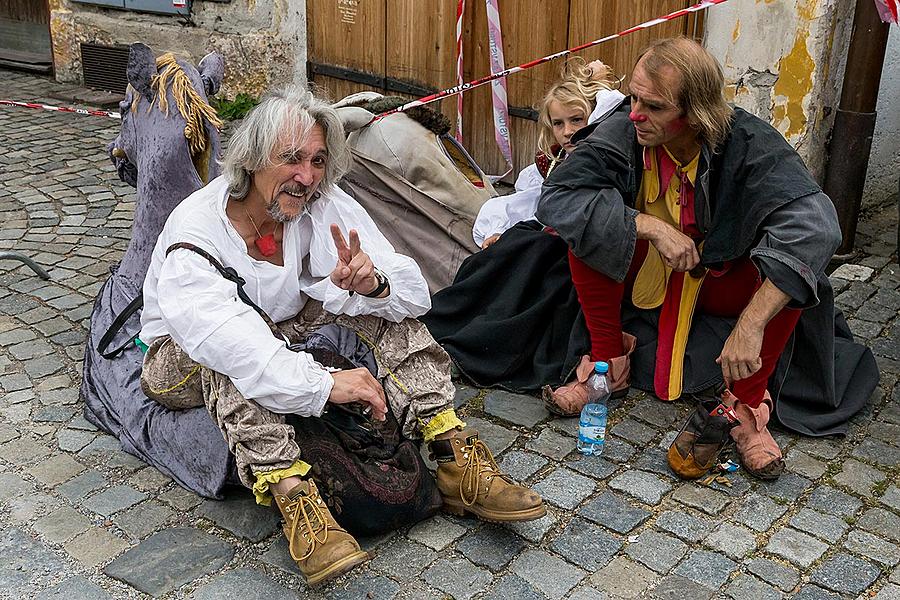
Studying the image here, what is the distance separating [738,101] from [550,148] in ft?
4.51

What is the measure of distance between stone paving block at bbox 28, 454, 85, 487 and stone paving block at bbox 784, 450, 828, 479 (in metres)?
2.41

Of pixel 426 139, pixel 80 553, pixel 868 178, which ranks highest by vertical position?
pixel 426 139

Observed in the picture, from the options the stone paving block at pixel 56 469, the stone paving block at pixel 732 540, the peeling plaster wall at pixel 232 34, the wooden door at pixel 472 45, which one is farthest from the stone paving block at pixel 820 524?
the peeling plaster wall at pixel 232 34

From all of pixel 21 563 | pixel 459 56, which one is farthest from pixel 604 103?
pixel 21 563

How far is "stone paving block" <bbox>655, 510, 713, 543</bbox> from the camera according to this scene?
123 inches

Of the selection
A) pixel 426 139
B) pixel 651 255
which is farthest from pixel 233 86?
pixel 651 255

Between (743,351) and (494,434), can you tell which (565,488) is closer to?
(494,434)

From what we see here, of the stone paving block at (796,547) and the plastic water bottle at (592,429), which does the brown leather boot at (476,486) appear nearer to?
the plastic water bottle at (592,429)

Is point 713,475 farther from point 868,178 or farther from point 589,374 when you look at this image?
point 868,178

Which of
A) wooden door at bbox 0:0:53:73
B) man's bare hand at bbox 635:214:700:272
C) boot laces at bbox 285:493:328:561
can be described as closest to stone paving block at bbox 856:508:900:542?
man's bare hand at bbox 635:214:700:272

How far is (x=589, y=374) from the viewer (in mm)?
3863

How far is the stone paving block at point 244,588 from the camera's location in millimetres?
2848

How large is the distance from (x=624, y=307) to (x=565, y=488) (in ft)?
3.12

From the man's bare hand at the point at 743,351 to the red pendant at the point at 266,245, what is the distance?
4.87 ft
